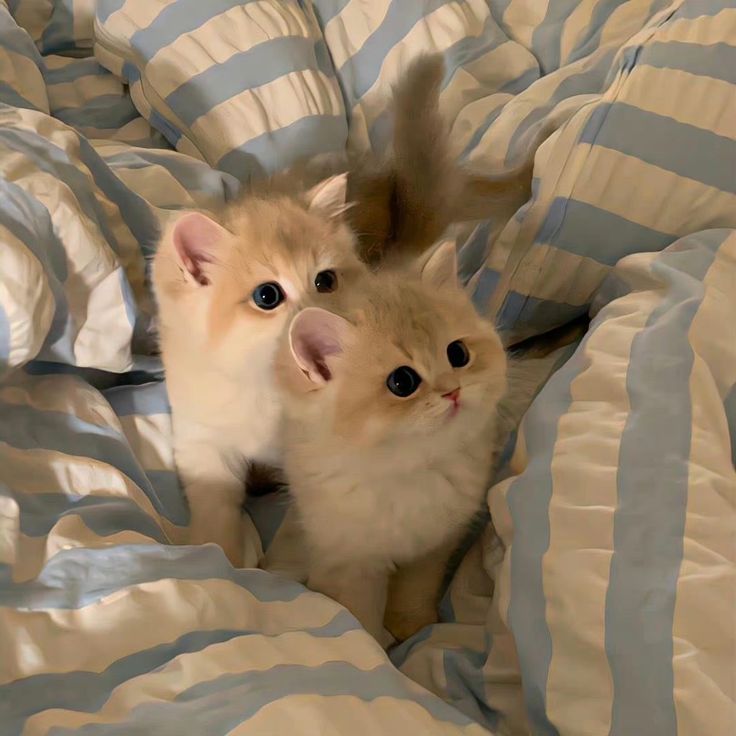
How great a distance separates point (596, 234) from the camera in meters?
1.20

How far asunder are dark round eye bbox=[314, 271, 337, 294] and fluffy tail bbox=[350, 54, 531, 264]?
0.18m

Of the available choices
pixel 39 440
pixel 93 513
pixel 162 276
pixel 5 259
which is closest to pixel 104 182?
pixel 162 276

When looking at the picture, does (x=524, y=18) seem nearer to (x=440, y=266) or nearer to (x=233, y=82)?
(x=233, y=82)

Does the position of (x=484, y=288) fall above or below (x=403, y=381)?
below

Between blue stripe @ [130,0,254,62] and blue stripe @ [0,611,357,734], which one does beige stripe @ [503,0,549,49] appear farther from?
blue stripe @ [0,611,357,734]

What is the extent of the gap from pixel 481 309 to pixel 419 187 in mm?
232

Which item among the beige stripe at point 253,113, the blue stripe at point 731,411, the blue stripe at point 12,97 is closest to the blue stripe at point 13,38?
the blue stripe at point 12,97

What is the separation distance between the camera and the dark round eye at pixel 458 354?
97 centimetres

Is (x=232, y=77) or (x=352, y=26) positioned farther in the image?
(x=352, y=26)

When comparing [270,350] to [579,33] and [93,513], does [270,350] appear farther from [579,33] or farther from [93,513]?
[579,33]

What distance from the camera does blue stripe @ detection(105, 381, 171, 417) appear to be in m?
1.23

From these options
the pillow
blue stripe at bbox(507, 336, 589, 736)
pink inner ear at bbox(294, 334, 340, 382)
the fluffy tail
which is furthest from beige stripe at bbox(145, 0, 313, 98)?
blue stripe at bbox(507, 336, 589, 736)

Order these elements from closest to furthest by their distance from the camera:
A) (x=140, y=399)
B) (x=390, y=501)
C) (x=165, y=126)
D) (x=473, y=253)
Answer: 1. (x=390, y=501)
2. (x=140, y=399)
3. (x=473, y=253)
4. (x=165, y=126)

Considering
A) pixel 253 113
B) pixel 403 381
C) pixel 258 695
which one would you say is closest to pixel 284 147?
pixel 253 113
